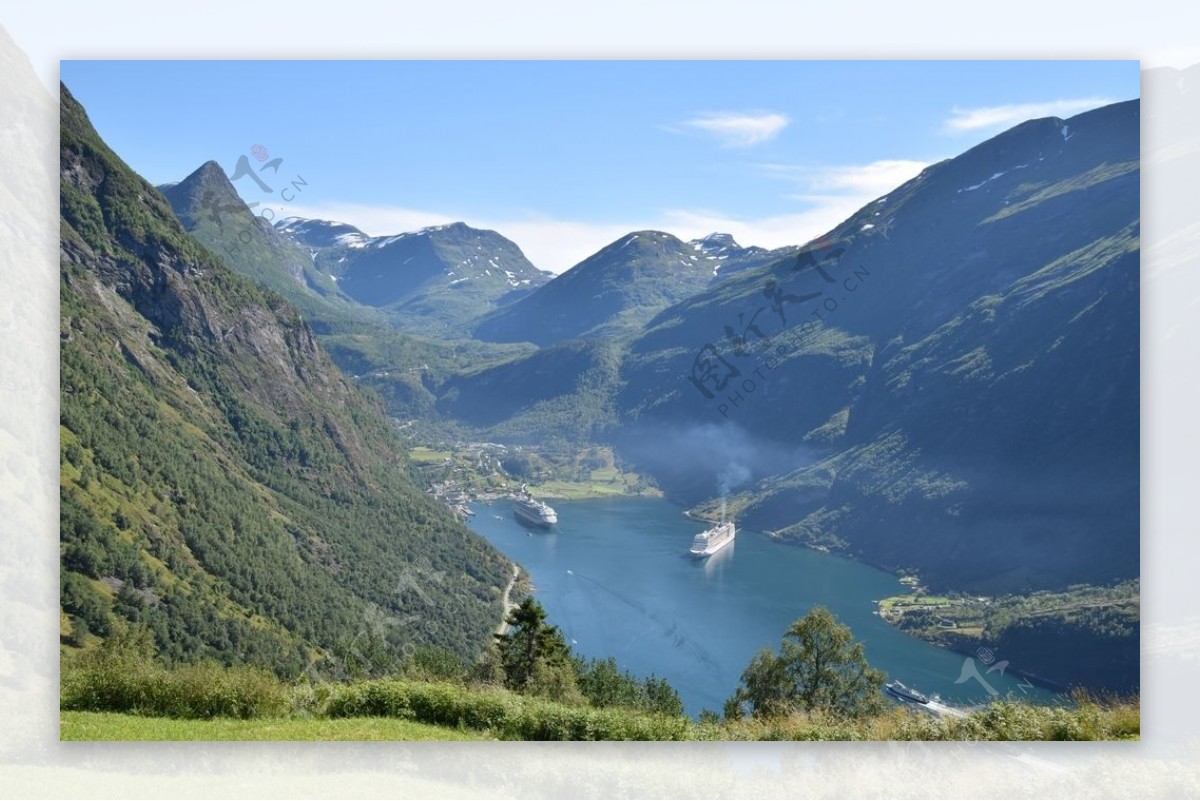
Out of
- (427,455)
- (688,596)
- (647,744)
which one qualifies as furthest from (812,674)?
(427,455)

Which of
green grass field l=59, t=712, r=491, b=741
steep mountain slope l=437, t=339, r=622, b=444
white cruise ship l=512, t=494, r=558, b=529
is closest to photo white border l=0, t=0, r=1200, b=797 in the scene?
green grass field l=59, t=712, r=491, b=741

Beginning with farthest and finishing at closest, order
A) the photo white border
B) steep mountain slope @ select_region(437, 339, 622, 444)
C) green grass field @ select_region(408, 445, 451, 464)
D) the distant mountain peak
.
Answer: steep mountain slope @ select_region(437, 339, 622, 444) → green grass field @ select_region(408, 445, 451, 464) → the distant mountain peak → the photo white border

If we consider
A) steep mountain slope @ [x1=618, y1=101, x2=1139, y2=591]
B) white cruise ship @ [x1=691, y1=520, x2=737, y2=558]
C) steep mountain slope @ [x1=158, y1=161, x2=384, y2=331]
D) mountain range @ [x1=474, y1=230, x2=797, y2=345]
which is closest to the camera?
steep mountain slope @ [x1=158, y1=161, x2=384, y2=331]

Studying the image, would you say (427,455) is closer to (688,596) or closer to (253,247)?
(253,247)

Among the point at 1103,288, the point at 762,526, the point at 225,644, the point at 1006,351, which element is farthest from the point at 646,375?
the point at 225,644

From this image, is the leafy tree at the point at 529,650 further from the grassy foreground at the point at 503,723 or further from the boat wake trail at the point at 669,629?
the boat wake trail at the point at 669,629

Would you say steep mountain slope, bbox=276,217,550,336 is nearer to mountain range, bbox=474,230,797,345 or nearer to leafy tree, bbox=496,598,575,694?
mountain range, bbox=474,230,797,345

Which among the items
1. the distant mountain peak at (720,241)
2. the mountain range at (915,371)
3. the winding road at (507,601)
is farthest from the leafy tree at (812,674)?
the winding road at (507,601)
